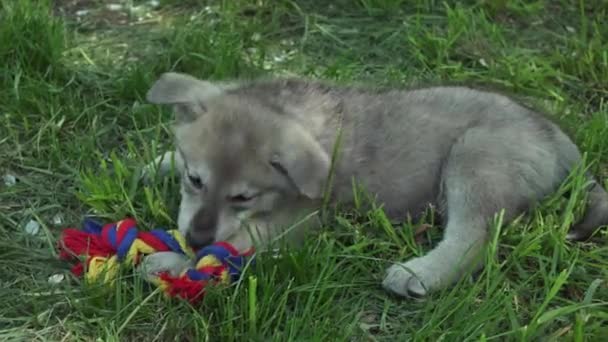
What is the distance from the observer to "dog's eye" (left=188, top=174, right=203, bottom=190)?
3.14m

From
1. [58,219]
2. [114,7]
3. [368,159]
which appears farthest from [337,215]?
[114,7]

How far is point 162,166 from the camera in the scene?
11.7 ft

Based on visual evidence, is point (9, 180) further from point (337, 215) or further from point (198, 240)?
point (337, 215)

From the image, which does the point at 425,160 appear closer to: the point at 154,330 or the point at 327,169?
the point at 327,169

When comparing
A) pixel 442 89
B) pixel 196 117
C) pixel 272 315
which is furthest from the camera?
pixel 442 89

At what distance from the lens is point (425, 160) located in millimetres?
Answer: 3504

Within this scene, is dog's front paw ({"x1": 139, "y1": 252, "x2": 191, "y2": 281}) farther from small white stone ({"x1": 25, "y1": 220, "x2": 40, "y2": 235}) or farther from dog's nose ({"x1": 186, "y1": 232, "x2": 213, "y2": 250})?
small white stone ({"x1": 25, "y1": 220, "x2": 40, "y2": 235})

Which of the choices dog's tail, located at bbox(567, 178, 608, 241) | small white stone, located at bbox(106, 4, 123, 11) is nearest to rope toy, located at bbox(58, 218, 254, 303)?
dog's tail, located at bbox(567, 178, 608, 241)

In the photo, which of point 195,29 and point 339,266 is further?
point 195,29

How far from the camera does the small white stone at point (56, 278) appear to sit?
307 cm

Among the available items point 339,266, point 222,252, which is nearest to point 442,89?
point 339,266

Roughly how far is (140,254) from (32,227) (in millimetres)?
524

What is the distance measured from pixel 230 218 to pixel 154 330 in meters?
0.46

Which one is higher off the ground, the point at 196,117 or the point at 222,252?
the point at 196,117
